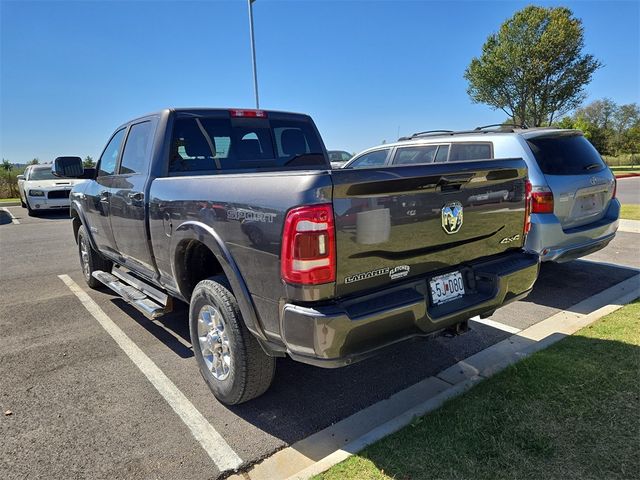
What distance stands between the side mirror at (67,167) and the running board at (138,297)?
1181mm

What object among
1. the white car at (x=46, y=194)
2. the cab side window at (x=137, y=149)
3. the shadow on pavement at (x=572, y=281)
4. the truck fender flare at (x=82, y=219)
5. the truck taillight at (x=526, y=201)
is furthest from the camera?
the white car at (x=46, y=194)

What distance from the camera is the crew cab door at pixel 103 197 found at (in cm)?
463

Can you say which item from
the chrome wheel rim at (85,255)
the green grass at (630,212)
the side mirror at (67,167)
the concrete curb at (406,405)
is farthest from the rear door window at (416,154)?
the green grass at (630,212)

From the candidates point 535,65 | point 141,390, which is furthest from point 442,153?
point 535,65

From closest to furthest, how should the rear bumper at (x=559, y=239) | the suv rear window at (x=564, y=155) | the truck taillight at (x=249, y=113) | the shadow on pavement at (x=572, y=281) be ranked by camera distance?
the truck taillight at (x=249, y=113)
the rear bumper at (x=559, y=239)
the suv rear window at (x=564, y=155)
the shadow on pavement at (x=572, y=281)

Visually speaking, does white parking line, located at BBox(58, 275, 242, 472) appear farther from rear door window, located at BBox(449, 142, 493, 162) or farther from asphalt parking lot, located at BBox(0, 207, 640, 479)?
rear door window, located at BBox(449, 142, 493, 162)

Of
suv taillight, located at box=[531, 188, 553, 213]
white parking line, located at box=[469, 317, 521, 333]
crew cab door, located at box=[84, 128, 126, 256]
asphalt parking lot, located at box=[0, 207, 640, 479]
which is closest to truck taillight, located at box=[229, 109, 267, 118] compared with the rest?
crew cab door, located at box=[84, 128, 126, 256]

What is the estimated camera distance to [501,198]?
120 inches

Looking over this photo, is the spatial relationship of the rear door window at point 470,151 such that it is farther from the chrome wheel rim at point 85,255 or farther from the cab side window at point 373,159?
the chrome wheel rim at point 85,255

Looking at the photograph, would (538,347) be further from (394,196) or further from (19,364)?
(19,364)

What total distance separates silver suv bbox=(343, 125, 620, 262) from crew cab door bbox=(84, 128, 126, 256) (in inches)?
112

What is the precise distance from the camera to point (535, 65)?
31094 millimetres

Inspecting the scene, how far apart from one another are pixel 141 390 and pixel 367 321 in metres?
2.04

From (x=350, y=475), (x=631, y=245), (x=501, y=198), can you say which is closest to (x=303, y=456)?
(x=350, y=475)
